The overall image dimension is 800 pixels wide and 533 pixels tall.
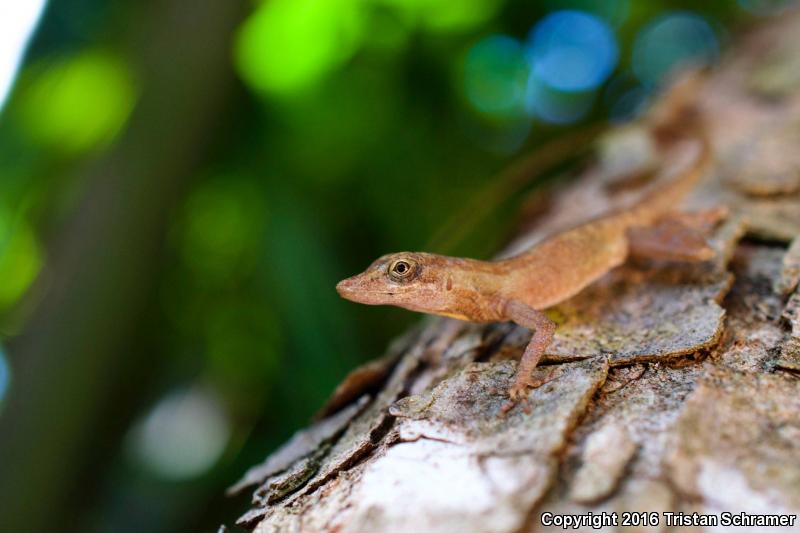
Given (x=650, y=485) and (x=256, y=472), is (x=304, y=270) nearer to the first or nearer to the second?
(x=256, y=472)

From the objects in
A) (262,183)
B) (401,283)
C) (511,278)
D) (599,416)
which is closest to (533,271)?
(511,278)

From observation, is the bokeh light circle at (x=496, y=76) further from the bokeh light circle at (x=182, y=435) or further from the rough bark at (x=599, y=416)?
the bokeh light circle at (x=182, y=435)

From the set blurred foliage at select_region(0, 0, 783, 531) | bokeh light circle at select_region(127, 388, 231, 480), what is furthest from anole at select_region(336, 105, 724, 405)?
bokeh light circle at select_region(127, 388, 231, 480)

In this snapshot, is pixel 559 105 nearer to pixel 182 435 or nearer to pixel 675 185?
pixel 675 185

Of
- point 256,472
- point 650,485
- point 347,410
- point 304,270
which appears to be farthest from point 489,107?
point 650,485

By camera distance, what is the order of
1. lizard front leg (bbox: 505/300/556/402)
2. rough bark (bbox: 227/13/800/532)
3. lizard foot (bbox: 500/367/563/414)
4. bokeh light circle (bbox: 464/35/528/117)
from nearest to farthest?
rough bark (bbox: 227/13/800/532), lizard foot (bbox: 500/367/563/414), lizard front leg (bbox: 505/300/556/402), bokeh light circle (bbox: 464/35/528/117)

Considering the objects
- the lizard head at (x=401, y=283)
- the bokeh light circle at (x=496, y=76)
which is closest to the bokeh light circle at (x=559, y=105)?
the bokeh light circle at (x=496, y=76)

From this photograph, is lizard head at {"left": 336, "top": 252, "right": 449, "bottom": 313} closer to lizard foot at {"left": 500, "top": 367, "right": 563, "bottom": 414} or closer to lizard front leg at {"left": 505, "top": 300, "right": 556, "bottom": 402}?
lizard front leg at {"left": 505, "top": 300, "right": 556, "bottom": 402}

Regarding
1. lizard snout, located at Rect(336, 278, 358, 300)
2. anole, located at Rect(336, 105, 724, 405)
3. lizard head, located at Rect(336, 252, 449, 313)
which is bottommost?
anole, located at Rect(336, 105, 724, 405)
